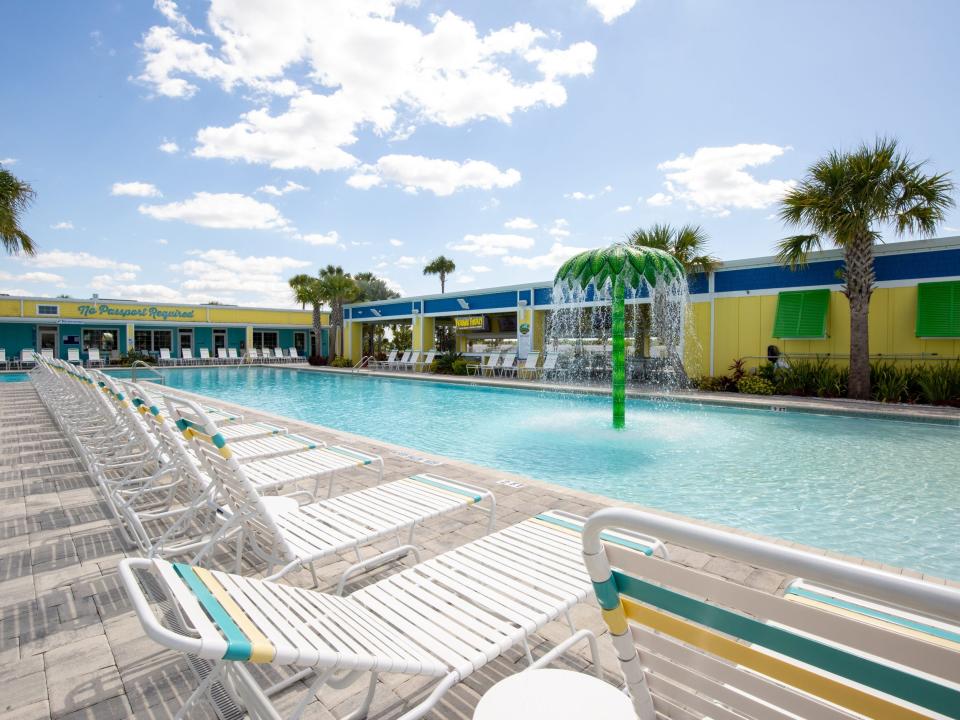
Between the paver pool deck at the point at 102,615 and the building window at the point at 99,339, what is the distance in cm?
2928

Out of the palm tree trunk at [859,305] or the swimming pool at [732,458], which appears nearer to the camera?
the swimming pool at [732,458]

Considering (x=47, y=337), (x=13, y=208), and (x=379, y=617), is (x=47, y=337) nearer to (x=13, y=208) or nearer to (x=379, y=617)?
(x=13, y=208)

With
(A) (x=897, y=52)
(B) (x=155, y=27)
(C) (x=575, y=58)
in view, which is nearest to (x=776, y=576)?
(C) (x=575, y=58)

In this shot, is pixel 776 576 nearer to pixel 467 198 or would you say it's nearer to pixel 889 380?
pixel 889 380

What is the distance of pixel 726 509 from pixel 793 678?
4666mm

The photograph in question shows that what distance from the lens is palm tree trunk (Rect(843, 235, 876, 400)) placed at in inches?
476

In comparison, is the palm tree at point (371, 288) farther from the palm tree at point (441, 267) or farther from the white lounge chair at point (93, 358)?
the white lounge chair at point (93, 358)

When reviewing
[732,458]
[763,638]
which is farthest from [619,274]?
[763,638]

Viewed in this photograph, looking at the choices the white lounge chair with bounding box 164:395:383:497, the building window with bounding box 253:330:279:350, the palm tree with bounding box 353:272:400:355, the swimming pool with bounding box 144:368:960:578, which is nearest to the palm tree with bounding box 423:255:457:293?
the palm tree with bounding box 353:272:400:355

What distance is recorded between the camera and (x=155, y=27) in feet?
30.2

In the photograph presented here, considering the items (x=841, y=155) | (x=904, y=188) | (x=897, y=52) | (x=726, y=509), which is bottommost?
(x=726, y=509)

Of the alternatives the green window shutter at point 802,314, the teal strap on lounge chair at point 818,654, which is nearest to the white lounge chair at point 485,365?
the green window shutter at point 802,314

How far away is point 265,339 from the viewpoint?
3481 centimetres

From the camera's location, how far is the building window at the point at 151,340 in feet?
99.0
